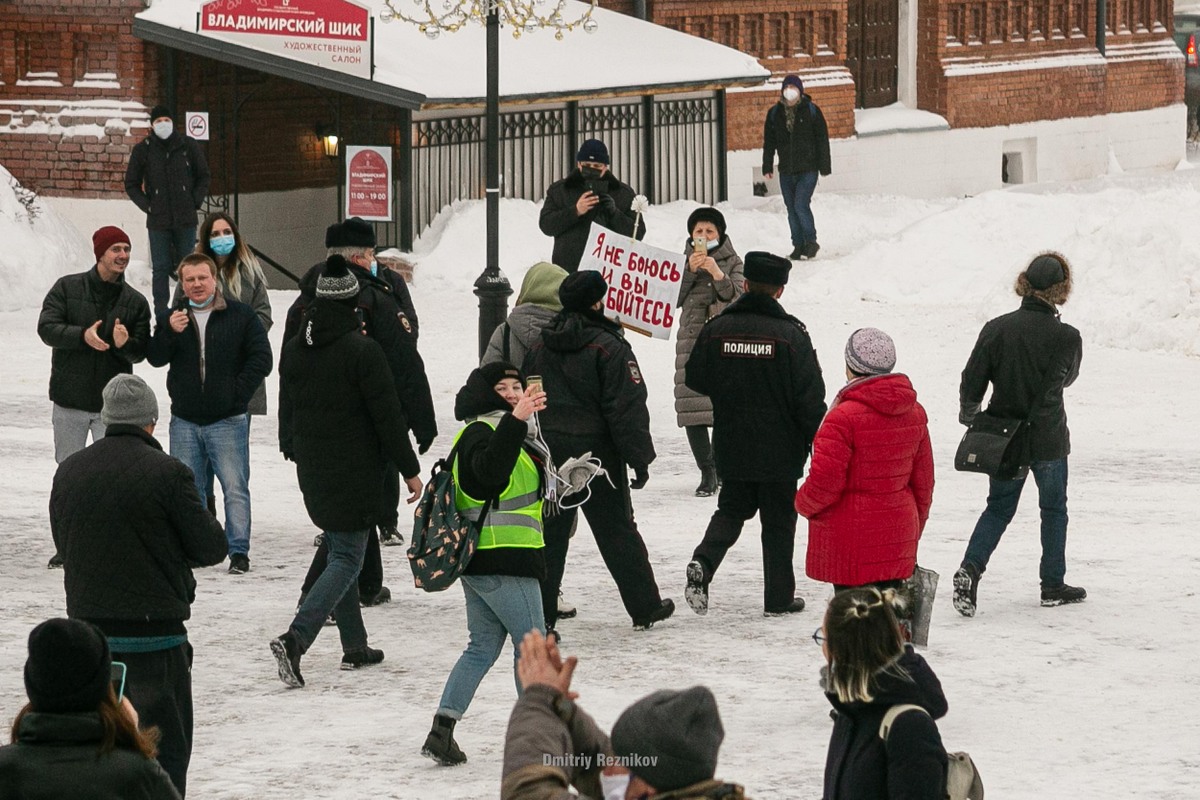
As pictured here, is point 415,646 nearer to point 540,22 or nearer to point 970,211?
point 540,22

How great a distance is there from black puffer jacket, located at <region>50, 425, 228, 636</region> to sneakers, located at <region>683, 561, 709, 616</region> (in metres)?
3.20

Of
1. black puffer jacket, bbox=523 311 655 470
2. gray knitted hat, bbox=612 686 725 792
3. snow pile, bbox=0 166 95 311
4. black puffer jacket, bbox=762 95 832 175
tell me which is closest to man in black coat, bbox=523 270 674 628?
black puffer jacket, bbox=523 311 655 470

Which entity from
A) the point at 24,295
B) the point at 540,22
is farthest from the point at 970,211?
the point at 24,295

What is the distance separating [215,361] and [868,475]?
12.1 feet

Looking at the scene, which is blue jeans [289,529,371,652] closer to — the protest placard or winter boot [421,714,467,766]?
winter boot [421,714,467,766]

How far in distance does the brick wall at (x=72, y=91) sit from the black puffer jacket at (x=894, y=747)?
53.4 feet

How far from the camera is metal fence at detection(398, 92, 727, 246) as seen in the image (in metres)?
20.4

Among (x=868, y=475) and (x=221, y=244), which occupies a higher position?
(x=221, y=244)

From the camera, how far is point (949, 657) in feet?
28.2

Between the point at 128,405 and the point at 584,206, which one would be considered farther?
the point at 584,206

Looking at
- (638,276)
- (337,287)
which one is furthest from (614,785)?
(638,276)

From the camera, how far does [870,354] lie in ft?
24.4

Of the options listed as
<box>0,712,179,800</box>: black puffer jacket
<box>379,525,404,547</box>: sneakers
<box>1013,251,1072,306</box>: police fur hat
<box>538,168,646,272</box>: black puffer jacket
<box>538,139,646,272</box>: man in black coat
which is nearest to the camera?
<box>0,712,179,800</box>: black puffer jacket

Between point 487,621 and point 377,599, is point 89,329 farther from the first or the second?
point 487,621
